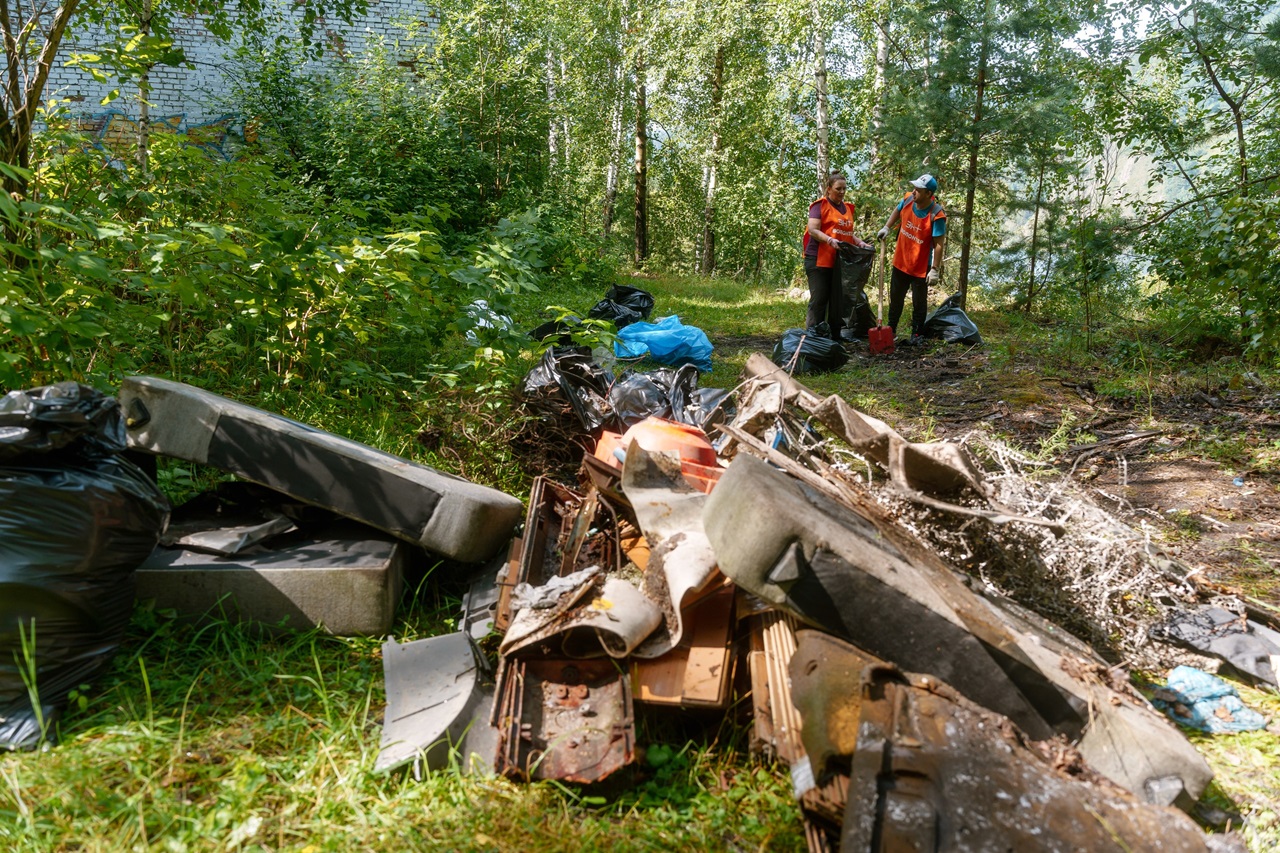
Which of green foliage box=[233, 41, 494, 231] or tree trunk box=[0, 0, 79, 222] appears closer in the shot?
tree trunk box=[0, 0, 79, 222]

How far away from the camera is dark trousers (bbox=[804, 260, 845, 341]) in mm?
7609

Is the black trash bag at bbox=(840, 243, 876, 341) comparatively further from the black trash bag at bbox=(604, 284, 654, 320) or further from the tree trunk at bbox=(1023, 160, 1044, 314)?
the tree trunk at bbox=(1023, 160, 1044, 314)

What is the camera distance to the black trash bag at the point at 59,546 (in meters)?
1.96

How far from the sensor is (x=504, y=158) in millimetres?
11898

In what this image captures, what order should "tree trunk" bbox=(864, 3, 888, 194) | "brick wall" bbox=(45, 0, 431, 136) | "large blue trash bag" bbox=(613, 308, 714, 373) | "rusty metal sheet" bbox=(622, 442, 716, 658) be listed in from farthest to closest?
"tree trunk" bbox=(864, 3, 888, 194) < "brick wall" bbox=(45, 0, 431, 136) < "large blue trash bag" bbox=(613, 308, 714, 373) < "rusty metal sheet" bbox=(622, 442, 716, 658)

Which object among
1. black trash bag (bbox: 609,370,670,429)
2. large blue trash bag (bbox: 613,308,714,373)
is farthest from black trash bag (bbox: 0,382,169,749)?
large blue trash bag (bbox: 613,308,714,373)

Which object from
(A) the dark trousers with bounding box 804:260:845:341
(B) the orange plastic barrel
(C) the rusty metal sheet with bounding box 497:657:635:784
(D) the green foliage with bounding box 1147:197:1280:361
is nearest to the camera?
(C) the rusty metal sheet with bounding box 497:657:635:784

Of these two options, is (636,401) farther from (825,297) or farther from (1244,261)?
(825,297)

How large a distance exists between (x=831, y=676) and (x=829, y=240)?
6.28 meters

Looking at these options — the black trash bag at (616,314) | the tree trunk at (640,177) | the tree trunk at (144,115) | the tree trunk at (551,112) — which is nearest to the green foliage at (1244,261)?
the black trash bag at (616,314)

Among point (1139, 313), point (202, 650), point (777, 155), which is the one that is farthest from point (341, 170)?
point (777, 155)

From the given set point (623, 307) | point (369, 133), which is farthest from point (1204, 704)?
point (369, 133)

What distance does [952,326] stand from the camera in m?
8.05

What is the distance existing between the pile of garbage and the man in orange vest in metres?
5.45
